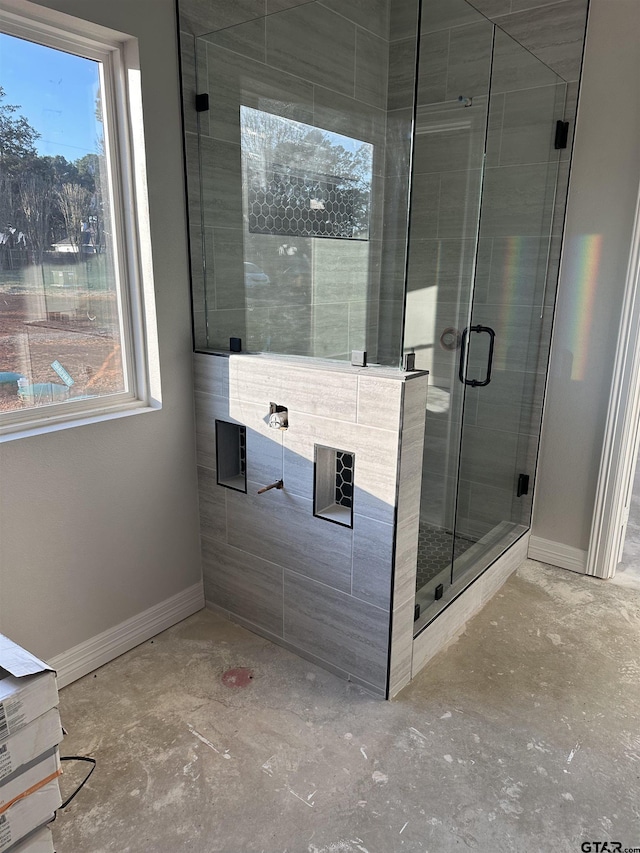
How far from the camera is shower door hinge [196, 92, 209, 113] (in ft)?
6.89

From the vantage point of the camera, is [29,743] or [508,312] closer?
[29,743]

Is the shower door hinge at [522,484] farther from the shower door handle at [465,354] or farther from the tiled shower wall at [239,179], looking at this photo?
the tiled shower wall at [239,179]

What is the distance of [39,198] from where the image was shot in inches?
71.7

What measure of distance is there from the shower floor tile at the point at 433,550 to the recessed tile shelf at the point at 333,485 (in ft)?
0.88

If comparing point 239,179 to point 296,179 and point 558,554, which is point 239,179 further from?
point 558,554

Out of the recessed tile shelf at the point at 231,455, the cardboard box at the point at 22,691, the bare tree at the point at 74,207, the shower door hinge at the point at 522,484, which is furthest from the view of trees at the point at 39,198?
the shower door hinge at the point at 522,484

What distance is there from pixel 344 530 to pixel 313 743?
65cm

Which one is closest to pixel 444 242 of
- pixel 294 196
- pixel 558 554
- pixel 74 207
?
pixel 294 196

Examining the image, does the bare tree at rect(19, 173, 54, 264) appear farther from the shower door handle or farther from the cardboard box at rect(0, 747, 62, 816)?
the shower door handle

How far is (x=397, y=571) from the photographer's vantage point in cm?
189

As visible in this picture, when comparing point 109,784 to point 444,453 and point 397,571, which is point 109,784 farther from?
point 444,453

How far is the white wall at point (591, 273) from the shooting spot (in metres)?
2.43

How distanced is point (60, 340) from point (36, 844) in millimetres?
1381

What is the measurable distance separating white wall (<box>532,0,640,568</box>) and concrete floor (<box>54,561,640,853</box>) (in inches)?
28.8
